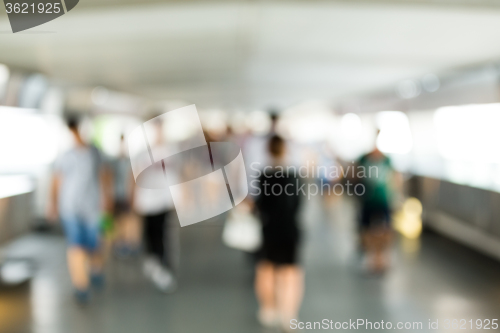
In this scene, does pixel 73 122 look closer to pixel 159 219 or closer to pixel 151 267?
pixel 159 219

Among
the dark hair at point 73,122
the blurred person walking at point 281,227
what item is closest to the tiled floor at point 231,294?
the blurred person walking at point 281,227

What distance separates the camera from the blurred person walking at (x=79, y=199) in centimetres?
473

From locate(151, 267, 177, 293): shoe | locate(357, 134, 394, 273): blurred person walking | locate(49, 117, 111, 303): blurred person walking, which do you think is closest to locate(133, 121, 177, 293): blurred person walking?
locate(151, 267, 177, 293): shoe

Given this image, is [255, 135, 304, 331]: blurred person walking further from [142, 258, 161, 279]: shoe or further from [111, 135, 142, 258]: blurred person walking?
[111, 135, 142, 258]: blurred person walking

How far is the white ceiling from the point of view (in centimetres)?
375

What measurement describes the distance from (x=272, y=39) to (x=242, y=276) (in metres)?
2.94

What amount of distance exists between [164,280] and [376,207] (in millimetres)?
2860

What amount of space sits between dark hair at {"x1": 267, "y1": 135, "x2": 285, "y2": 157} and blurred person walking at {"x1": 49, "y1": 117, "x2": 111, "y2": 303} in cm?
197

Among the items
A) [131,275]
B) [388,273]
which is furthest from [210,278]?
[388,273]

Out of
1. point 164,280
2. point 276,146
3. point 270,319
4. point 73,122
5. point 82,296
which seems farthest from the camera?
point 164,280

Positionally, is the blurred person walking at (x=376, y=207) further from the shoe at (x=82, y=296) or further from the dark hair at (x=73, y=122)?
the shoe at (x=82, y=296)

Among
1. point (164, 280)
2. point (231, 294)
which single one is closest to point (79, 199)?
point (164, 280)

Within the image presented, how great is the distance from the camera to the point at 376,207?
6.04 m

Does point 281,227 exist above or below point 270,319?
above
